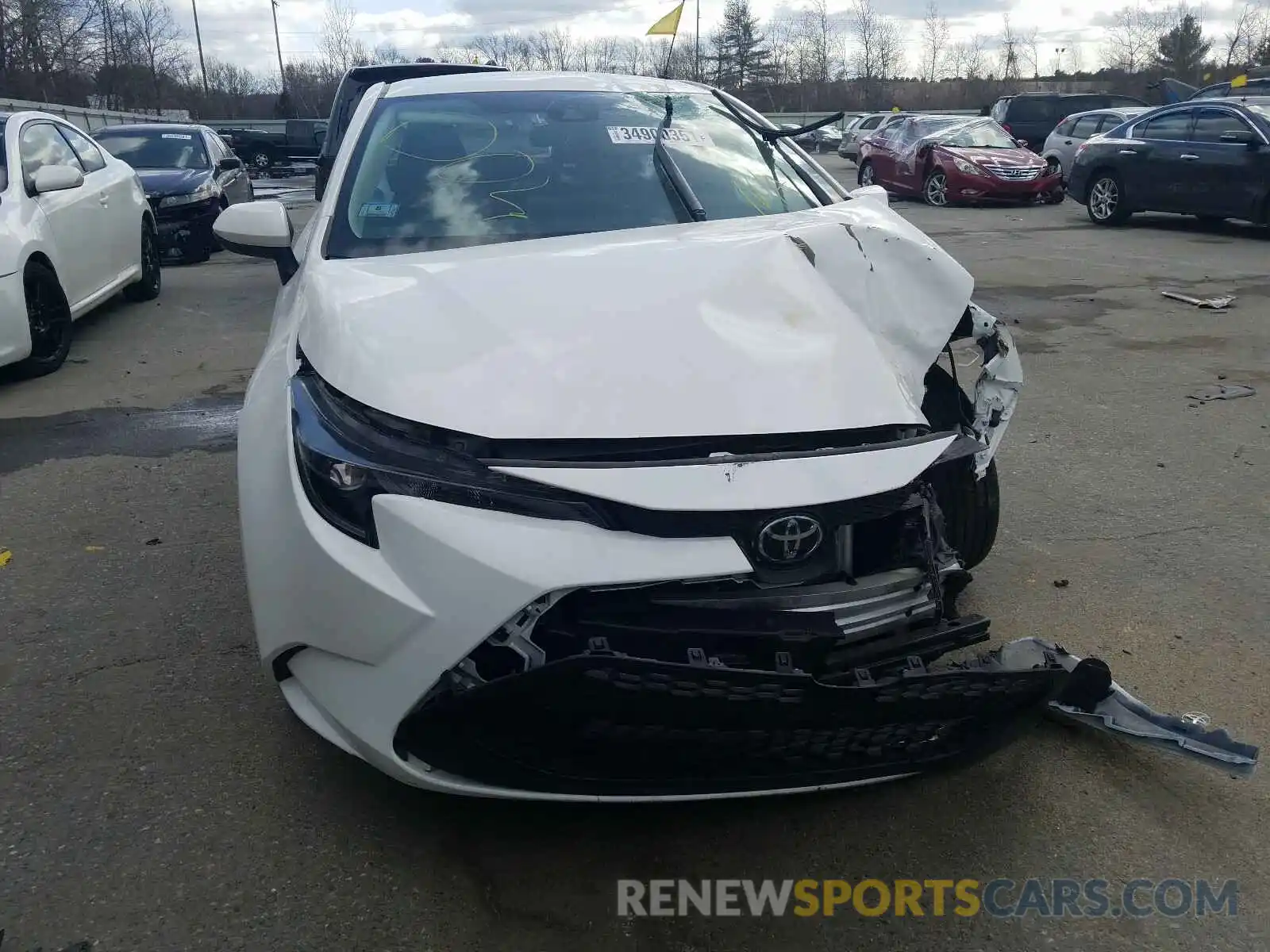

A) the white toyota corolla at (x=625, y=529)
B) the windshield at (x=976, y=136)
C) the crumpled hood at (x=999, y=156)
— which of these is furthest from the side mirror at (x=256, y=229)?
the windshield at (x=976, y=136)

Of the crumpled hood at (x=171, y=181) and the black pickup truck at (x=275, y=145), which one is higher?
the black pickup truck at (x=275, y=145)

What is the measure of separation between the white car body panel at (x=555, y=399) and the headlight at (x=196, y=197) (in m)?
8.90

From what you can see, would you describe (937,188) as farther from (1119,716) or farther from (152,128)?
(1119,716)

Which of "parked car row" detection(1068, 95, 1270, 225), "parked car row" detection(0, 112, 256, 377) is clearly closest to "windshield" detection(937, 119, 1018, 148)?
"parked car row" detection(1068, 95, 1270, 225)

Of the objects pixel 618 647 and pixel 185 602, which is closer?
pixel 618 647

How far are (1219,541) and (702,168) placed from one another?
2.28 meters

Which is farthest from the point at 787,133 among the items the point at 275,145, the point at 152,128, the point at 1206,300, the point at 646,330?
the point at 275,145

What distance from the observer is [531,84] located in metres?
3.82

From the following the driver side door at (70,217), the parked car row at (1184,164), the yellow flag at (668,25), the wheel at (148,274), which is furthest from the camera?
the parked car row at (1184,164)

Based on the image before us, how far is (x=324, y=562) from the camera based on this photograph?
2.00m

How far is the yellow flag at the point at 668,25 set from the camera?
516 cm

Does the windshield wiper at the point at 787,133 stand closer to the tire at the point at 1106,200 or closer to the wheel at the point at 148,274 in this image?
the wheel at the point at 148,274

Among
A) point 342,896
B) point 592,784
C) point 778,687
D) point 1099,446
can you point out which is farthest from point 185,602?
point 1099,446

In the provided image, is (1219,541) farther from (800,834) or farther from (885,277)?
(800,834)
